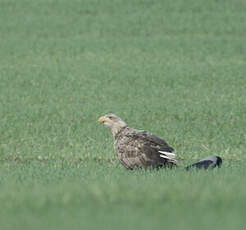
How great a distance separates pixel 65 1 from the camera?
130 feet

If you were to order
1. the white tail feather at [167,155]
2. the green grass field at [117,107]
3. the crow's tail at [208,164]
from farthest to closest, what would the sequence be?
1. the crow's tail at [208,164]
2. the white tail feather at [167,155]
3. the green grass field at [117,107]

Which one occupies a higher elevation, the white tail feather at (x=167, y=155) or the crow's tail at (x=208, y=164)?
the white tail feather at (x=167, y=155)

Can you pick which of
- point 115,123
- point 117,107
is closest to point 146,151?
point 115,123

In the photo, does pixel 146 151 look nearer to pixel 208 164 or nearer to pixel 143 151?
pixel 143 151

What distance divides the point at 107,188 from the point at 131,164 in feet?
14.7

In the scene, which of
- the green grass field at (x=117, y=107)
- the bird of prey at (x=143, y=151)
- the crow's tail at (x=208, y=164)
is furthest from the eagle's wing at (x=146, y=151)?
the crow's tail at (x=208, y=164)

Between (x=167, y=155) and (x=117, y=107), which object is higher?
(x=167, y=155)

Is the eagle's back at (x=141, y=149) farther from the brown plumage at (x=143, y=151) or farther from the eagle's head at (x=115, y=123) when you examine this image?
the eagle's head at (x=115, y=123)

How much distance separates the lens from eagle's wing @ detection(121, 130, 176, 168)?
35.8 feet

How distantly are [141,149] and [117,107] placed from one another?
10.3m

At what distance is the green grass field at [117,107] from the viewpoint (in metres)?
6.01

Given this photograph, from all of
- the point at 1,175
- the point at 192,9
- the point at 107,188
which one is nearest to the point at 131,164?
the point at 1,175

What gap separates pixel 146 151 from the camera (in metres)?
10.9

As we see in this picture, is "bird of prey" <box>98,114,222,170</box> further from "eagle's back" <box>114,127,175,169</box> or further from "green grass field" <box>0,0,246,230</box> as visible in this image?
"green grass field" <box>0,0,246,230</box>
